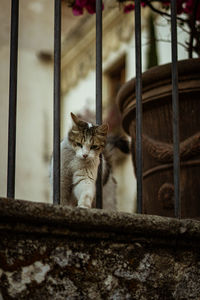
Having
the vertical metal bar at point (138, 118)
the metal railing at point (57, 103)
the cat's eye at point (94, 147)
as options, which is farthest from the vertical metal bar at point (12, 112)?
the cat's eye at point (94, 147)

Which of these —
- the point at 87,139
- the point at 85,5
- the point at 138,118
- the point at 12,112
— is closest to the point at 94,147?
the point at 87,139

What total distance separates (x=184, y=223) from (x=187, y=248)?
69mm

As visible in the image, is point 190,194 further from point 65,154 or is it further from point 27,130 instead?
point 27,130

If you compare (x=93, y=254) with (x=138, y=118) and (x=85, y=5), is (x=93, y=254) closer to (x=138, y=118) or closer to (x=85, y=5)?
(x=138, y=118)

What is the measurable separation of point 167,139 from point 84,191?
568mm

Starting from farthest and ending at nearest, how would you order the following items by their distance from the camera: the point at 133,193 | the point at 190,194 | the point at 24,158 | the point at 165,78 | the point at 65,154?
the point at 24,158
the point at 133,193
the point at 165,78
the point at 190,194
the point at 65,154

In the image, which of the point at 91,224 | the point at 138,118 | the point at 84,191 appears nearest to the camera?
the point at 91,224

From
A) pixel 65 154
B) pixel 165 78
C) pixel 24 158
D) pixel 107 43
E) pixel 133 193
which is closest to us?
pixel 65 154

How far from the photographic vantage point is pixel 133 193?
5.76m

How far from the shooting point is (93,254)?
1360mm

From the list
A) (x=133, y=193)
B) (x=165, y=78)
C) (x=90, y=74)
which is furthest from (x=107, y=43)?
(x=165, y=78)

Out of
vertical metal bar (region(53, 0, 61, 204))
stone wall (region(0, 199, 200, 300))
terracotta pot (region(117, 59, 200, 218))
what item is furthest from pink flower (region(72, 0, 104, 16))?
stone wall (region(0, 199, 200, 300))

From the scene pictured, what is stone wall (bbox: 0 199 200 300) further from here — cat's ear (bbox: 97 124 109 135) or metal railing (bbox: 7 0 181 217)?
cat's ear (bbox: 97 124 109 135)

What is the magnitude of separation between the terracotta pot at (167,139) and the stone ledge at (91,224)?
74 cm
